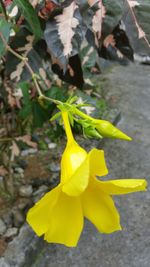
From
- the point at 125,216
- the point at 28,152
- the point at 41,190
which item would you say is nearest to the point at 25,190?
the point at 41,190

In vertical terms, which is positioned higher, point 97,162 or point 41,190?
point 97,162

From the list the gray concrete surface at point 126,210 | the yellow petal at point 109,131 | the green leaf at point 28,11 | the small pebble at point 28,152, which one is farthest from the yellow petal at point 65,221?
the small pebble at point 28,152

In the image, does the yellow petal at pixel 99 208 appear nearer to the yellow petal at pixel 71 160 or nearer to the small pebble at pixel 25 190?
the yellow petal at pixel 71 160

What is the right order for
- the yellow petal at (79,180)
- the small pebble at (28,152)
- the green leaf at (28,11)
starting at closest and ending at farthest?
the yellow petal at (79,180) → the green leaf at (28,11) → the small pebble at (28,152)

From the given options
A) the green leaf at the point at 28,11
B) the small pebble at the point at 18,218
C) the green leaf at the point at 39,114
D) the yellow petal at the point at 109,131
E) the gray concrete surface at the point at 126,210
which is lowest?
the gray concrete surface at the point at 126,210

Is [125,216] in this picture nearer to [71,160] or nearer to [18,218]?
[18,218]

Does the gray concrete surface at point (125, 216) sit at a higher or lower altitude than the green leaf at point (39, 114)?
lower
